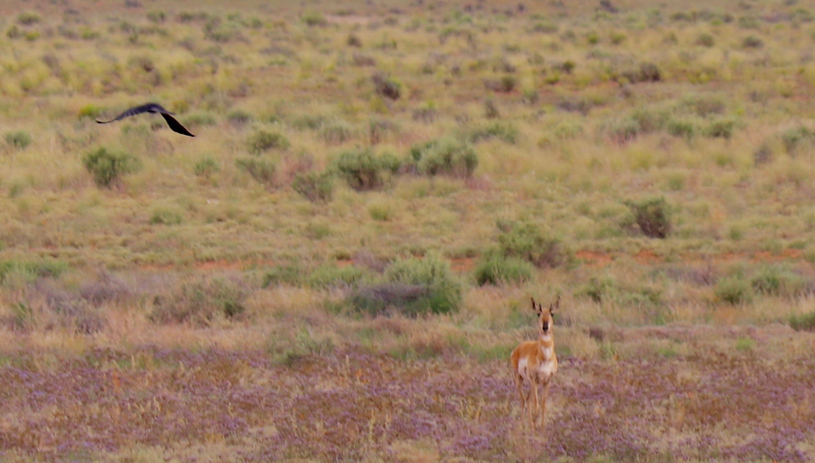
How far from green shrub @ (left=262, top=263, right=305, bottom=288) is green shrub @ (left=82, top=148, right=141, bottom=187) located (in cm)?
693

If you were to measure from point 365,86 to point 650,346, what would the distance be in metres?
21.0

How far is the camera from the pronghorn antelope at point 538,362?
6070 mm

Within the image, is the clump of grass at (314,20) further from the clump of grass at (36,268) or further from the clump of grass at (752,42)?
the clump of grass at (36,268)

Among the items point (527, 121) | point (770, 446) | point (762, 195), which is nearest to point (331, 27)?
point (527, 121)

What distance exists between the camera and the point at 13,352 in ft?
29.1

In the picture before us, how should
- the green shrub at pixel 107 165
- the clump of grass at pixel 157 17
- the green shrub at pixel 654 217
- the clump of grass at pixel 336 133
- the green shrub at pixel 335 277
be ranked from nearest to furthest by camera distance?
the green shrub at pixel 335 277
the green shrub at pixel 654 217
the green shrub at pixel 107 165
the clump of grass at pixel 336 133
the clump of grass at pixel 157 17

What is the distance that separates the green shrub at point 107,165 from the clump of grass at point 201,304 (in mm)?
7902

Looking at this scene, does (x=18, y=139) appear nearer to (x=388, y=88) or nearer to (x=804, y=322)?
(x=388, y=88)

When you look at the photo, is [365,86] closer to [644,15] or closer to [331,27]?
[331,27]

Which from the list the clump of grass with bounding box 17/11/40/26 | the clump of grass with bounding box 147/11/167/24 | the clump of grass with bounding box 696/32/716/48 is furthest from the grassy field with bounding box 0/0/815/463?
the clump of grass with bounding box 17/11/40/26

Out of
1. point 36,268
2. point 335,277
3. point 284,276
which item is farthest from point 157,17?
point 335,277

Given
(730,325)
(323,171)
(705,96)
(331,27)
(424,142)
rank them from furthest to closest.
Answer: (331,27)
(705,96)
(424,142)
(323,171)
(730,325)

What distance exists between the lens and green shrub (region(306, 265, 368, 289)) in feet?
37.7

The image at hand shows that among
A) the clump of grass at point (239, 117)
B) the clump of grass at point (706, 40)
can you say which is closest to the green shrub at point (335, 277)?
the clump of grass at point (239, 117)
